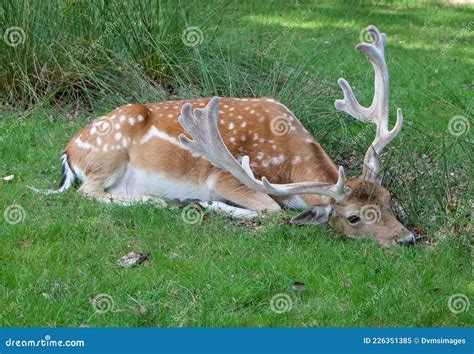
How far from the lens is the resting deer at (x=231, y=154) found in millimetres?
6836

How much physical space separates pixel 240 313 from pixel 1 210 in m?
2.22

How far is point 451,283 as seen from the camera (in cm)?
566

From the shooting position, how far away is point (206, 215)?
22.4 ft

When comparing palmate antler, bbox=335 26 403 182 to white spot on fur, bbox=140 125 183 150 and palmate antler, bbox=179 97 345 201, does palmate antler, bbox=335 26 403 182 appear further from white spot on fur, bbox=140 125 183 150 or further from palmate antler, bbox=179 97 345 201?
white spot on fur, bbox=140 125 183 150

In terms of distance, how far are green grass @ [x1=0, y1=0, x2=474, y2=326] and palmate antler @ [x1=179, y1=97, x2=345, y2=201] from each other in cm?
30

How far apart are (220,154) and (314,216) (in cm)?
72

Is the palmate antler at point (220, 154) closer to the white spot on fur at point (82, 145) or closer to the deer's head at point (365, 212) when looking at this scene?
the deer's head at point (365, 212)

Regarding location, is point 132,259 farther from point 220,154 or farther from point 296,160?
point 296,160

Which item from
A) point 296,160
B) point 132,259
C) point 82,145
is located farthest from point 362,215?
point 82,145

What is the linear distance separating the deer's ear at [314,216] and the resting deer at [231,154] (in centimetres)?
5

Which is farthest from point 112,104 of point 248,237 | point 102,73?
point 248,237

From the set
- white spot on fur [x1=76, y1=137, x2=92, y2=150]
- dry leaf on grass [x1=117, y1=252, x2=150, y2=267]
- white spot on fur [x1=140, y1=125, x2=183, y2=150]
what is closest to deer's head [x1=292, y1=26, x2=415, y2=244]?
dry leaf on grass [x1=117, y1=252, x2=150, y2=267]

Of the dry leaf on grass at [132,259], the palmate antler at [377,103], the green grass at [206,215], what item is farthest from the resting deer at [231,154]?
the dry leaf on grass at [132,259]

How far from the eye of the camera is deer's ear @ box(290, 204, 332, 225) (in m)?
6.24
